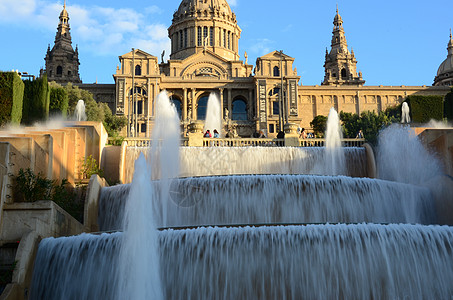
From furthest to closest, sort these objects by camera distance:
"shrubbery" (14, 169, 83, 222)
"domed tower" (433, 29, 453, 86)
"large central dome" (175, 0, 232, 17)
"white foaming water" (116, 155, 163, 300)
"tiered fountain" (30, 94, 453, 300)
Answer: "domed tower" (433, 29, 453, 86), "large central dome" (175, 0, 232, 17), "shrubbery" (14, 169, 83, 222), "tiered fountain" (30, 94, 453, 300), "white foaming water" (116, 155, 163, 300)

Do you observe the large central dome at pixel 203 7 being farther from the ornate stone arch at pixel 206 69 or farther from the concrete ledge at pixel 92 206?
the concrete ledge at pixel 92 206

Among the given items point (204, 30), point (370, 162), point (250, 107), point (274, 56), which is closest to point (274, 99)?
point (250, 107)

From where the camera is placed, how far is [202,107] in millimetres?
63844

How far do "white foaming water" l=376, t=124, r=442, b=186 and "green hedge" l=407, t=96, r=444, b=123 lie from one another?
5.78 m

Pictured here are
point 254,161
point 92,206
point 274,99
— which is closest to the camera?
point 92,206

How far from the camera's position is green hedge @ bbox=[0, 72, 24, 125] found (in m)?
19.1

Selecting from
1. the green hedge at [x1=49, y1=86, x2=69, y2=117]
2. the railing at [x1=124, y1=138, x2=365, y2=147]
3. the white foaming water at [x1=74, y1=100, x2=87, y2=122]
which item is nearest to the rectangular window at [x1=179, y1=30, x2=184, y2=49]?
the white foaming water at [x1=74, y1=100, x2=87, y2=122]

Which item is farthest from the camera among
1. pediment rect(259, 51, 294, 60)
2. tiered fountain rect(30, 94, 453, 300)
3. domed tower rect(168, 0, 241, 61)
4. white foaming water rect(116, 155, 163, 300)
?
domed tower rect(168, 0, 241, 61)

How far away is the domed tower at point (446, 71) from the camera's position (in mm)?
88250

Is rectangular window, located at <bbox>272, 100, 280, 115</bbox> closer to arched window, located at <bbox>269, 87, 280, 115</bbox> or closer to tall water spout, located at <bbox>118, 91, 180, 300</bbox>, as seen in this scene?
arched window, located at <bbox>269, 87, 280, 115</bbox>

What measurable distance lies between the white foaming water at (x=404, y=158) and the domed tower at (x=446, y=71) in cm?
7358

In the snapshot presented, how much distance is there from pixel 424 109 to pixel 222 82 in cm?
3904

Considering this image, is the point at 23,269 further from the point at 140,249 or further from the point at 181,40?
the point at 181,40

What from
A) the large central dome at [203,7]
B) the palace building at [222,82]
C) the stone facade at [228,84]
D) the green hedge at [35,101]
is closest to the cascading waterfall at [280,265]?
the green hedge at [35,101]
